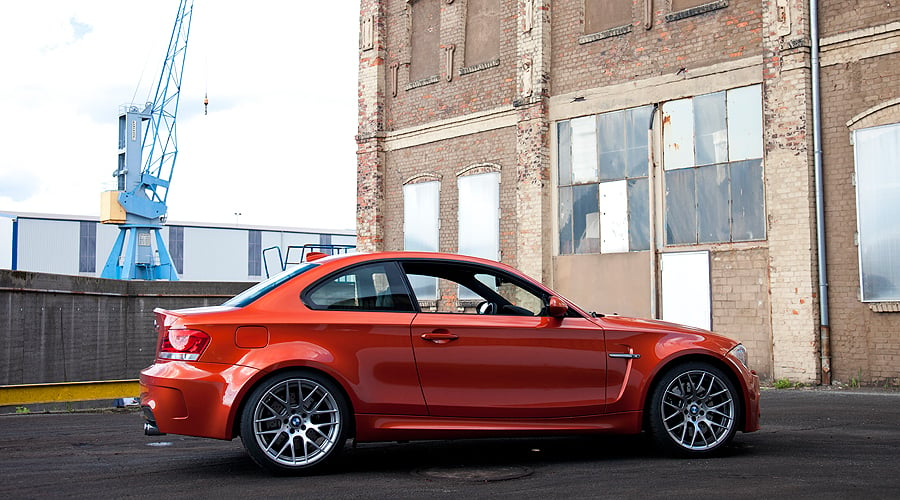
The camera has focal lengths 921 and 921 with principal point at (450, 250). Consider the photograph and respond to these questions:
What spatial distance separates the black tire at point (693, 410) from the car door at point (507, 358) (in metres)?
0.45

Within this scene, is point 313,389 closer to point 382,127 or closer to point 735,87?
point 735,87

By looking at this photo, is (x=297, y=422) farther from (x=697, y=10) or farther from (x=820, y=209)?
(x=697, y=10)

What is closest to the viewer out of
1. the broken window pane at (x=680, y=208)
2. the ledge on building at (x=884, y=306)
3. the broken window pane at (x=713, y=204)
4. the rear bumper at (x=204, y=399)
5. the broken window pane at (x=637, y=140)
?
the rear bumper at (x=204, y=399)

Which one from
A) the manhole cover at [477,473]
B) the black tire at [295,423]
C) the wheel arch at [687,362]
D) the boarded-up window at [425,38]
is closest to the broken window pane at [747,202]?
the boarded-up window at [425,38]

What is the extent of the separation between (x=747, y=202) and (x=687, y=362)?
31.9 feet

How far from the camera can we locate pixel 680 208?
16.8 metres

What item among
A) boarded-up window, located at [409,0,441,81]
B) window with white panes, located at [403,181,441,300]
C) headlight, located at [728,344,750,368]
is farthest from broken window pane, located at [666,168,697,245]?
headlight, located at [728,344,750,368]

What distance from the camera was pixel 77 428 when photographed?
9.14m

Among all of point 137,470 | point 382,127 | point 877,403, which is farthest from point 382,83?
point 137,470

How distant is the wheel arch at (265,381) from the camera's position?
19.1 feet

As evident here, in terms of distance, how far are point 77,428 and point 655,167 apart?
11.5 metres

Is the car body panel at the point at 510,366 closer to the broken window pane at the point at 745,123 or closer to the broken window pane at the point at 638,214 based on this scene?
the broken window pane at the point at 745,123

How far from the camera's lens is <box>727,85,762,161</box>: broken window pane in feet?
51.5

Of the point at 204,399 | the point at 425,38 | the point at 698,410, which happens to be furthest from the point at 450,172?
the point at 204,399
